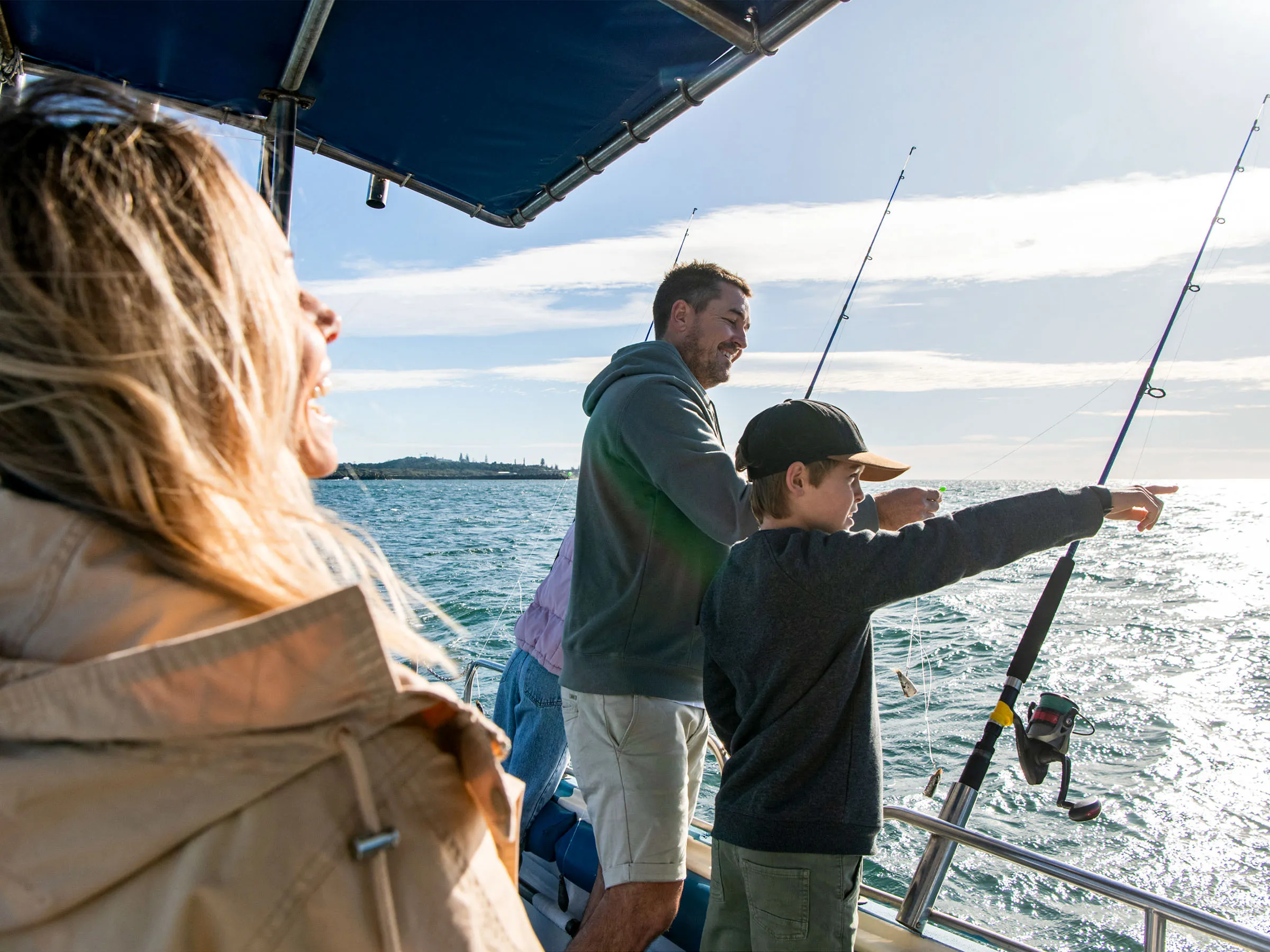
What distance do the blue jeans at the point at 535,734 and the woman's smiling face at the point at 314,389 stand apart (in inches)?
67.0

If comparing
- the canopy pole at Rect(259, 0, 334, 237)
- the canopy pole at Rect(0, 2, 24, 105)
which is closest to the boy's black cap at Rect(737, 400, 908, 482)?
the canopy pole at Rect(259, 0, 334, 237)

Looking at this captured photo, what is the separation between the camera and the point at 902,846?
14.0 ft

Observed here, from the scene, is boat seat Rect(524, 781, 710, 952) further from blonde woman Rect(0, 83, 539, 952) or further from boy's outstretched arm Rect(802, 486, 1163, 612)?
blonde woman Rect(0, 83, 539, 952)

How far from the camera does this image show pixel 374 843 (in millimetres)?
546

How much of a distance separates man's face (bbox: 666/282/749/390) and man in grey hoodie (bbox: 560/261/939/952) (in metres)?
0.24

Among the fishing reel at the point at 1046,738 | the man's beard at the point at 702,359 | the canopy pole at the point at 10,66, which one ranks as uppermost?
the canopy pole at the point at 10,66

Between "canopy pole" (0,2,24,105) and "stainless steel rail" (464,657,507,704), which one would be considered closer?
"canopy pole" (0,2,24,105)

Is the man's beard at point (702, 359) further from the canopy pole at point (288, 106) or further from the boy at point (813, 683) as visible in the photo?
the canopy pole at point (288, 106)

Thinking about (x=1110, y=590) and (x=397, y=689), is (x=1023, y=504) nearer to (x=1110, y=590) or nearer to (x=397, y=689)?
(x=397, y=689)

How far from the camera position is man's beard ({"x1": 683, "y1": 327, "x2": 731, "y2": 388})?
86.7 inches

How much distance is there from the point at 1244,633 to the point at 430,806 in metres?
12.7

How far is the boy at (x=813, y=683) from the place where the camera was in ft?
5.09

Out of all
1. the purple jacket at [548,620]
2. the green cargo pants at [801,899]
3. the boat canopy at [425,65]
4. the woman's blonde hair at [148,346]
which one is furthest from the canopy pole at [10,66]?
the green cargo pants at [801,899]

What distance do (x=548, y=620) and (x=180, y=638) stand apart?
198 centimetres
